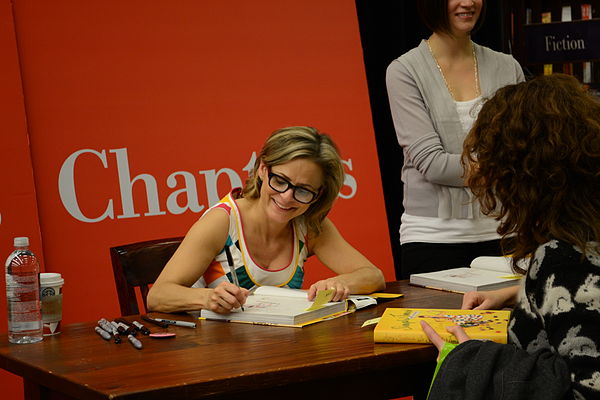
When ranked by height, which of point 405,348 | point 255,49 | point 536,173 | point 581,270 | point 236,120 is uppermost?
point 255,49

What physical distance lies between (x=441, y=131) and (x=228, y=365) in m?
1.53

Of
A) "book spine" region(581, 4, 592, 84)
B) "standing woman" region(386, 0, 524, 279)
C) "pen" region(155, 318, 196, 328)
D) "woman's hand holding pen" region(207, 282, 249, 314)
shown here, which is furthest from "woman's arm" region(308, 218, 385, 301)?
"book spine" region(581, 4, 592, 84)

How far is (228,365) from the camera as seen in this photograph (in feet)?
6.03

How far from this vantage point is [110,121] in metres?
3.77

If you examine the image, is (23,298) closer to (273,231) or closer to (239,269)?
(239,269)

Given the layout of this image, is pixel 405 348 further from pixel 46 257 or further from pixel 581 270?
pixel 46 257

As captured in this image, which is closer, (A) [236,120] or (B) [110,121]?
(B) [110,121]

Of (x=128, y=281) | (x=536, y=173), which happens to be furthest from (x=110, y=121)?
(x=536, y=173)

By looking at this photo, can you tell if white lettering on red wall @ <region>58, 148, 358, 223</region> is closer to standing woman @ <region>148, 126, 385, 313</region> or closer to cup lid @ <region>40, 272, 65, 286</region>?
standing woman @ <region>148, 126, 385, 313</region>

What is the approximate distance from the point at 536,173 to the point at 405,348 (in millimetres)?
547

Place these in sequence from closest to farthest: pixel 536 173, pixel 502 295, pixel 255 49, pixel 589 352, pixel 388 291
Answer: pixel 589 352, pixel 536 173, pixel 502 295, pixel 388 291, pixel 255 49

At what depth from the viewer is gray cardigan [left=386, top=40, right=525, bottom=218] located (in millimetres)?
3020

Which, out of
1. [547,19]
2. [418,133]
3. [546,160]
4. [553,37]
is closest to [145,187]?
[418,133]

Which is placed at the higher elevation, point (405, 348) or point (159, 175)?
point (159, 175)
